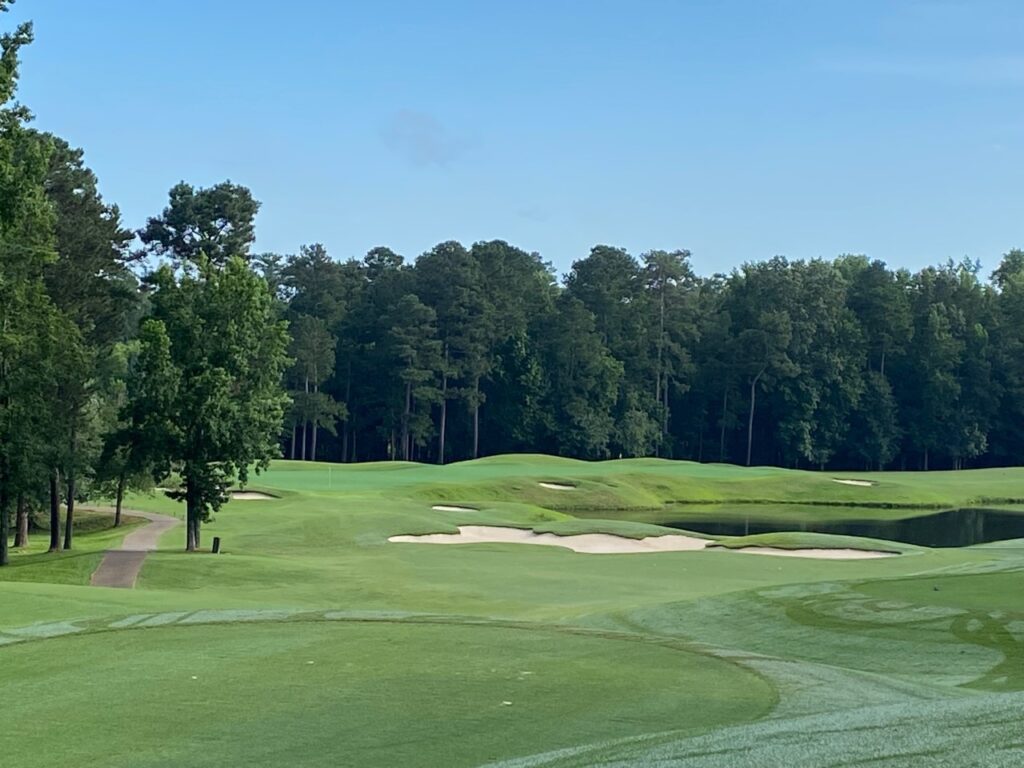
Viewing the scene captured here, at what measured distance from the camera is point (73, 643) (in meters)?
18.1

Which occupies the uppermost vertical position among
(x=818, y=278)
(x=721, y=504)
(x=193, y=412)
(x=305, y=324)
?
(x=818, y=278)

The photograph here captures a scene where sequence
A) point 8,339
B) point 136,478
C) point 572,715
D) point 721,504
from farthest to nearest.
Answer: point 721,504
point 136,478
point 8,339
point 572,715

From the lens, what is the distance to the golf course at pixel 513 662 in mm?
11172

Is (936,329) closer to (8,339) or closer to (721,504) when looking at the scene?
(721,504)

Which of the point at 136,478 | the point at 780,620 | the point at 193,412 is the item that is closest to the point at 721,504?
the point at 136,478

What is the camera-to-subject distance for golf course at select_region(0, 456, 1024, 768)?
11.2 m

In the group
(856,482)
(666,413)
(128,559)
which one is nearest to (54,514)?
(128,559)

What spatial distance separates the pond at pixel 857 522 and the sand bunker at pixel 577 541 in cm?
1158

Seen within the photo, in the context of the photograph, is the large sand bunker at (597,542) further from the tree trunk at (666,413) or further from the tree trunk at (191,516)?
the tree trunk at (666,413)

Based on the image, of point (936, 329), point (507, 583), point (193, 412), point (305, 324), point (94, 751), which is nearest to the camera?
point (94, 751)

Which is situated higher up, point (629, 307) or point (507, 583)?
point (629, 307)

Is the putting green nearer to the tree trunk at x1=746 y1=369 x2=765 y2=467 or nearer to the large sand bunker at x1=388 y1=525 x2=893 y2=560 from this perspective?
the large sand bunker at x1=388 y1=525 x2=893 y2=560

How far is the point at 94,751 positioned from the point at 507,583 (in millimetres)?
19871

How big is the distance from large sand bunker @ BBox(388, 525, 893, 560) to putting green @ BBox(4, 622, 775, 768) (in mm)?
25731
